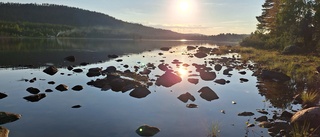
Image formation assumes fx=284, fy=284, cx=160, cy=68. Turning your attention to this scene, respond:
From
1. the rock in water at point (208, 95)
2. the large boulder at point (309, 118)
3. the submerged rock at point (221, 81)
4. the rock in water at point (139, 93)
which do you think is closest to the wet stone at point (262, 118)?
the large boulder at point (309, 118)

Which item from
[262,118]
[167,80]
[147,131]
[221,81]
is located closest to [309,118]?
[262,118]

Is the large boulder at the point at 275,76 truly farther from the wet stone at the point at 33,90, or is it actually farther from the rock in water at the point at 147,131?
the wet stone at the point at 33,90

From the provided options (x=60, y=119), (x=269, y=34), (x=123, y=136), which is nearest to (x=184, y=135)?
(x=123, y=136)

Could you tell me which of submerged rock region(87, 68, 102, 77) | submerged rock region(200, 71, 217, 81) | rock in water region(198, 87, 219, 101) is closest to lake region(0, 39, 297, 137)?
rock in water region(198, 87, 219, 101)

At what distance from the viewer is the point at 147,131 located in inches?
645

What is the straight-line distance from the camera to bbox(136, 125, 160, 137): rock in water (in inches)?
635

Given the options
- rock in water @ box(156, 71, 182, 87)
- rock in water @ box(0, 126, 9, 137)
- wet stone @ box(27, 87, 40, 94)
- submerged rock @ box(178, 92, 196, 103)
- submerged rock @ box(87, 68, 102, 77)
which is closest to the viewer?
rock in water @ box(0, 126, 9, 137)

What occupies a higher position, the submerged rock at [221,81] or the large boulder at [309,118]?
the large boulder at [309,118]

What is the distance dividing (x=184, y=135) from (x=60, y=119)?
27.3 feet

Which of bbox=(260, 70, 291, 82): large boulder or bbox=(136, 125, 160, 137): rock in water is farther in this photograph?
bbox=(260, 70, 291, 82): large boulder

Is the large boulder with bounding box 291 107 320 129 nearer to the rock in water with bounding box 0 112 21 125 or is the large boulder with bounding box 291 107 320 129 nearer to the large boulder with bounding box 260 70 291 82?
the rock in water with bounding box 0 112 21 125

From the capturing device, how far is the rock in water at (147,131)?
53.0 ft

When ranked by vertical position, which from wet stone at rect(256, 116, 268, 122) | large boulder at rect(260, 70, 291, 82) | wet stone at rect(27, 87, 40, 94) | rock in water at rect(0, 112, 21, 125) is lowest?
wet stone at rect(27, 87, 40, 94)

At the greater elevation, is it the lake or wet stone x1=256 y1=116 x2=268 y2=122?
wet stone x1=256 y1=116 x2=268 y2=122
